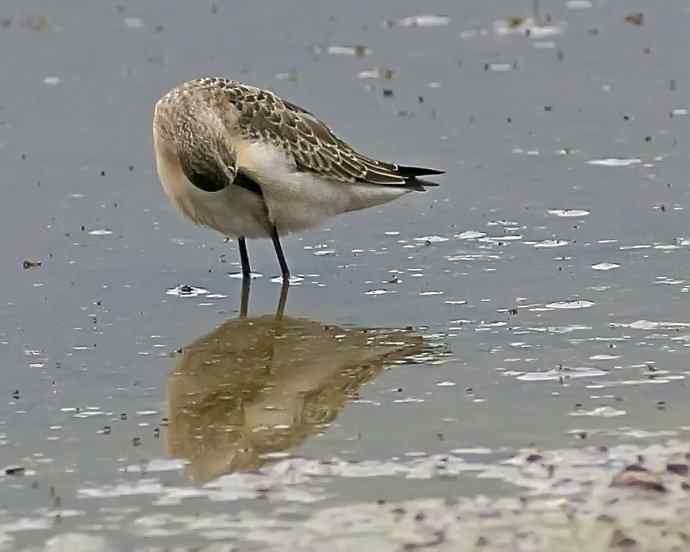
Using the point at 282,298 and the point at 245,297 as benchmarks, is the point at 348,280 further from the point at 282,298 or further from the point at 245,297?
the point at 245,297

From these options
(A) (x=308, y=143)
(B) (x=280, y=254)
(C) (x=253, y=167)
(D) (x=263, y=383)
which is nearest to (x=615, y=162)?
(A) (x=308, y=143)

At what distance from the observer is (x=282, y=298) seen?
1209 cm

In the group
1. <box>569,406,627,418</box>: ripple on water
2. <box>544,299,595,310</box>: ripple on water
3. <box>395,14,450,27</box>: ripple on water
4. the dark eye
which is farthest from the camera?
<box>395,14,450,27</box>: ripple on water

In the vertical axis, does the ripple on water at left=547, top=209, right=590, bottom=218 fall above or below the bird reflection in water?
above

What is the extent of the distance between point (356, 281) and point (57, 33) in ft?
26.1

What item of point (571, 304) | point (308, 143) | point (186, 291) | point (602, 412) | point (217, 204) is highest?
point (308, 143)

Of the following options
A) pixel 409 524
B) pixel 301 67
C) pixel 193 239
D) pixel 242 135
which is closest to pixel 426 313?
Result: pixel 242 135

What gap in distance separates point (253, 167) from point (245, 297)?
0.85m

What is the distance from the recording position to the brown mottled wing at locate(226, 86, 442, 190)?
40.9 feet

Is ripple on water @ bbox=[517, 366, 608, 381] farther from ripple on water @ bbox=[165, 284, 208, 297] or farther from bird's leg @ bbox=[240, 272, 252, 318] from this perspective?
ripple on water @ bbox=[165, 284, 208, 297]

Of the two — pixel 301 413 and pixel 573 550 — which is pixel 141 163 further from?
pixel 573 550

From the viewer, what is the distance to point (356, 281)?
12328 millimetres

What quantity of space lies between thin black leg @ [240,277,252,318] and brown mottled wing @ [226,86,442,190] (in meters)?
0.84

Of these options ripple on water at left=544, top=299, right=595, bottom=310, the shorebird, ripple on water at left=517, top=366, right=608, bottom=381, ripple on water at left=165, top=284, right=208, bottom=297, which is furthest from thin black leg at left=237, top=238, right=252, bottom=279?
ripple on water at left=517, top=366, right=608, bottom=381
